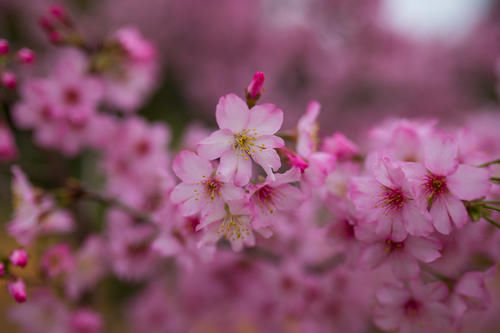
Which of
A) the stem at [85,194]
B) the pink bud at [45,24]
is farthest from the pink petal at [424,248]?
the pink bud at [45,24]

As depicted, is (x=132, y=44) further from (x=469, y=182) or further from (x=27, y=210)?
(x=469, y=182)

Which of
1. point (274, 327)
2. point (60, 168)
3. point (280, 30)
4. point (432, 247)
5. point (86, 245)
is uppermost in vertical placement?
point (280, 30)

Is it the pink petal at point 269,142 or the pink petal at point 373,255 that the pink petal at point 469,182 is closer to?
the pink petal at point 373,255

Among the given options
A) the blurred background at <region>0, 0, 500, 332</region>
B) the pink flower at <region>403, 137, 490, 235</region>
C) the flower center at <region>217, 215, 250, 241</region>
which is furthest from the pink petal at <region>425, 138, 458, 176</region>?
the blurred background at <region>0, 0, 500, 332</region>

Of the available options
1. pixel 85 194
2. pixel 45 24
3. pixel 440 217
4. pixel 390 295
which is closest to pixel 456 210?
pixel 440 217

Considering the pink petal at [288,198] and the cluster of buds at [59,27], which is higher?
the cluster of buds at [59,27]

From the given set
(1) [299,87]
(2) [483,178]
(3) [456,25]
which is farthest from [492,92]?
(2) [483,178]

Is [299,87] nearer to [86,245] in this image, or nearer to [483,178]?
[86,245]
